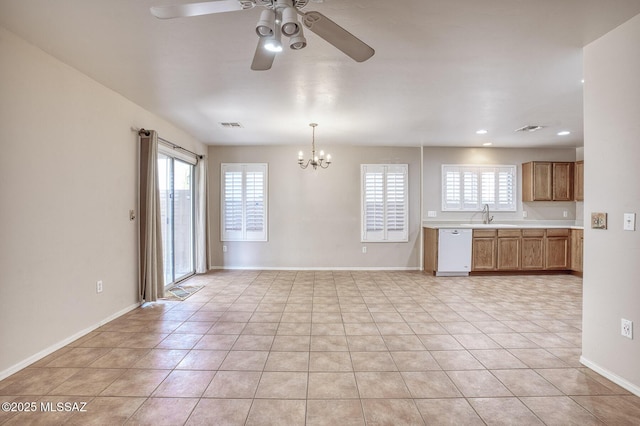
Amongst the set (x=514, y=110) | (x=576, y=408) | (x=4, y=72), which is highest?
(x=514, y=110)

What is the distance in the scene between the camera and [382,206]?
20.8 feet

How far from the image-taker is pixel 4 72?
2.28 m

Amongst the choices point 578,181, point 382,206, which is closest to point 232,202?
point 382,206

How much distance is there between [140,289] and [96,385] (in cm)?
197

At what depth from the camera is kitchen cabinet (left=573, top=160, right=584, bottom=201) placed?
244 inches

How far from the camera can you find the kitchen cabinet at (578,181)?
620 centimetres

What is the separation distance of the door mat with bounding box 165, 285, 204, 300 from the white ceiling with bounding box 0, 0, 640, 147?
2594 millimetres

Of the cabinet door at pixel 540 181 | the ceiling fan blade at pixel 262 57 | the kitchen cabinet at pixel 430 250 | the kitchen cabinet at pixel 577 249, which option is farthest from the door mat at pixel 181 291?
the kitchen cabinet at pixel 577 249

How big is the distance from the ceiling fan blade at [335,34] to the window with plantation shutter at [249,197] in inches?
182

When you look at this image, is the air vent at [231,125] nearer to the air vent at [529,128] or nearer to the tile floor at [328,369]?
the tile floor at [328,369]

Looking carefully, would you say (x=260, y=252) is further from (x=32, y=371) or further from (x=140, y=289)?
(x=32, y=371)

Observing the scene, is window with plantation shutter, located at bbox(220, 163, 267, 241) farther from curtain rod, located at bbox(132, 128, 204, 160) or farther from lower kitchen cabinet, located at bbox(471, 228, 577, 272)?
lower kitchen cabinet, located at bbox(471, 228, 577, 272)

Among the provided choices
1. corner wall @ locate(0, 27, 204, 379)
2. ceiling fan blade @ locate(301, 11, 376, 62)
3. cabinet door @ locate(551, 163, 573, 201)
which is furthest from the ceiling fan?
cabinet door @ locate(551, 163, 573, 201)

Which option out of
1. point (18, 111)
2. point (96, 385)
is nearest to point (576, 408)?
point (96, 385)
